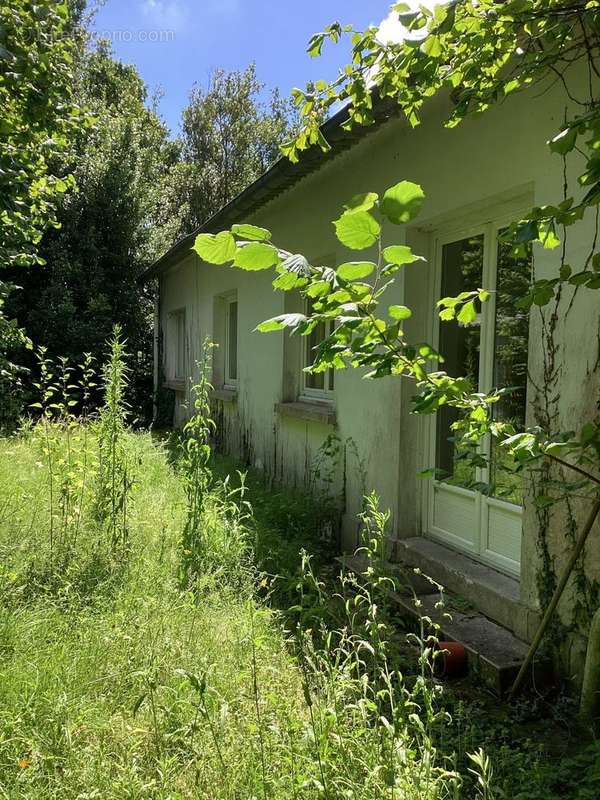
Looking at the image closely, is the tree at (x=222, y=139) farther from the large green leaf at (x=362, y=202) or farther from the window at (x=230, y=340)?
the large green leaf at (x=362, y=202)

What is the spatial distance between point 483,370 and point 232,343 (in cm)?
631

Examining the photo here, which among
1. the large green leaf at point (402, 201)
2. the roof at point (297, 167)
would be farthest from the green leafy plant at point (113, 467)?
the large green leaf at point (402, 201)

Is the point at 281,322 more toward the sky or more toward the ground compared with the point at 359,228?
more toward the ground

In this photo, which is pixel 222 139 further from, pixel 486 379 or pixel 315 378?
pixel 486 379

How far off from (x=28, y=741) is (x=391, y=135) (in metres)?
4.55

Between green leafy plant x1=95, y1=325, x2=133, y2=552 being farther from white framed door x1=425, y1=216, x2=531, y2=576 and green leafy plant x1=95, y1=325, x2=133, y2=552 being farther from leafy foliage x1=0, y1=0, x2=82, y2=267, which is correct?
white framed door x1=425, y1=216, x2=531, y2=576

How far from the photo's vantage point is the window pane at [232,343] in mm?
9727

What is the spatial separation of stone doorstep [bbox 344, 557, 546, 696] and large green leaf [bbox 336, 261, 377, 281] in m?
1.78

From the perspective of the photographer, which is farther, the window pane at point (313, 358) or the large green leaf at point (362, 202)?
the window pane at point (313, 358)

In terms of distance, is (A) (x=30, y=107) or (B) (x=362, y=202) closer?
(B) (x=362, y=202)

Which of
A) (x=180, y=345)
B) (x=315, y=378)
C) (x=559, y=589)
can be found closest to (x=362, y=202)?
(x=559, y=589)

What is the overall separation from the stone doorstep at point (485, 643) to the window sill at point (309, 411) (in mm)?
2263

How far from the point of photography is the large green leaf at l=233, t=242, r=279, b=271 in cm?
143

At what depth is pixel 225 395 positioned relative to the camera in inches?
353
